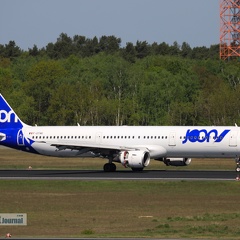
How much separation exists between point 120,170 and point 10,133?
27.2 ft

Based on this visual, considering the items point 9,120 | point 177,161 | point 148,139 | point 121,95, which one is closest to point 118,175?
point 148,139

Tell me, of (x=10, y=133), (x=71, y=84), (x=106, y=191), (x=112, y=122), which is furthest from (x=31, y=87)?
(x=106, y=191)

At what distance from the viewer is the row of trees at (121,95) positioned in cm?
13375

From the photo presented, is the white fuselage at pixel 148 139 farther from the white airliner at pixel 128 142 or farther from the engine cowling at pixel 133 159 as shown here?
the engine cowling at pixel 133 159

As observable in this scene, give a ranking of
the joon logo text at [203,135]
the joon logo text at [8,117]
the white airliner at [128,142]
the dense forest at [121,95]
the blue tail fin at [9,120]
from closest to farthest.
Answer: the white airliner at [128,142], the joon logo text at [203,135], the blue tail fin at [9,120], the joon logo text at [8,117], the dense forest at [121,95]

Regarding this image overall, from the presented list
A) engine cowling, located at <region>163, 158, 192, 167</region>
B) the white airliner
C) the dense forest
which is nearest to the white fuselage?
the white airliner

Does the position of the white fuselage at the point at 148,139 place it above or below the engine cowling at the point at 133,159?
above

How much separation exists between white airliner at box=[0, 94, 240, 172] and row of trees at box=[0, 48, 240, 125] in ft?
185

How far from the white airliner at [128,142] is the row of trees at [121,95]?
56.5m

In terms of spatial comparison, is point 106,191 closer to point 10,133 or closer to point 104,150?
point 104,150

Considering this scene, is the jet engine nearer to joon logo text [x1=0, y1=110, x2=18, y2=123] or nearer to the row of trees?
joon logo text [x1=0, y1=110, x2=18, y2=123]

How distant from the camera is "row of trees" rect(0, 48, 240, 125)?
134 m

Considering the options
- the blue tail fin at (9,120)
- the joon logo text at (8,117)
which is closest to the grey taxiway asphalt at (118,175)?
the blue tail fin at (9,120)

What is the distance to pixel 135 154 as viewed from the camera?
66000mm
